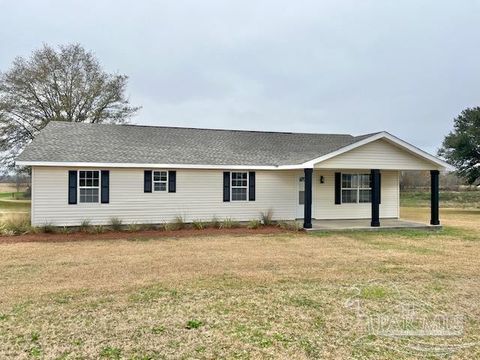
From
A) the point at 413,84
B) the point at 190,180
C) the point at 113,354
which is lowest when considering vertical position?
the point at 113,354

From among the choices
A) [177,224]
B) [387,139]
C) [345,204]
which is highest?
[387,139]

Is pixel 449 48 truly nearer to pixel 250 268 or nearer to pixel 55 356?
pixel 250 268

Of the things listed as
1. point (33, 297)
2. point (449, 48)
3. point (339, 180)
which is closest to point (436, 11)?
point (449, 48)

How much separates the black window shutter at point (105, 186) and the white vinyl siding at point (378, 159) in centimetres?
756

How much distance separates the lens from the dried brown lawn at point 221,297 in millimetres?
4289

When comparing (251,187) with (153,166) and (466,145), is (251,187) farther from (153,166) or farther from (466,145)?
(466,145)

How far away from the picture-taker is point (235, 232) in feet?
44.9

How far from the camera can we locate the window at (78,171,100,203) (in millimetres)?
13812

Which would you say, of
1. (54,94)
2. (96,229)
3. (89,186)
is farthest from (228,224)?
(54,94)

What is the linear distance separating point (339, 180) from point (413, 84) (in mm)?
14876

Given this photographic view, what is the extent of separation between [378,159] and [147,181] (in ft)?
28.8

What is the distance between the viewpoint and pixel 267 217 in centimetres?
1579

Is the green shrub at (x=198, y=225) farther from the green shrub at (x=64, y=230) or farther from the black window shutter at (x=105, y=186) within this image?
the green shrub at (x=64, y=230)

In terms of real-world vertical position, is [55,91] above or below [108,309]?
above
